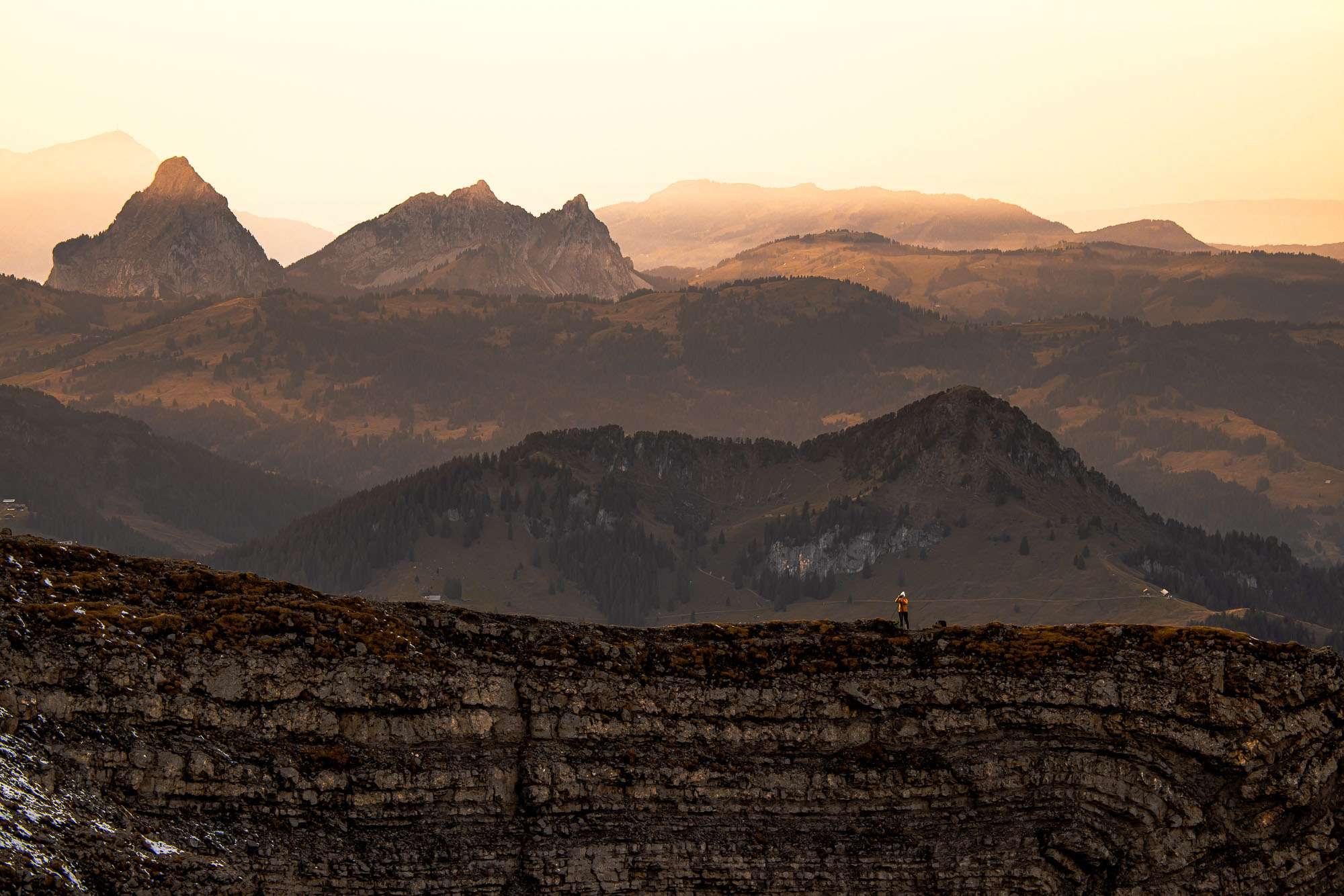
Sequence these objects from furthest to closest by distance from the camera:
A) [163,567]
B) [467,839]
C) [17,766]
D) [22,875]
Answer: [163,567], [467,839], [17,766], [22,875]

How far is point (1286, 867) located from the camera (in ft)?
241

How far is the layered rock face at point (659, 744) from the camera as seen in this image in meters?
68.6

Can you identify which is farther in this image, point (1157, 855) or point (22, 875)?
point (1157, 855)

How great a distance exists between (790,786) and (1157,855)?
1317cm

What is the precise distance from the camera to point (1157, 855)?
73.8 metres

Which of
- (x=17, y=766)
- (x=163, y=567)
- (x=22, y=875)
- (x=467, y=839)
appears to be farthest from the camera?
(x=163, y=567)

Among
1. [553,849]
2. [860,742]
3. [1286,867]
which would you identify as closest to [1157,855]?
[1286,867]

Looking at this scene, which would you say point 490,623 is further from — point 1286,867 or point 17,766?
point 1286,867

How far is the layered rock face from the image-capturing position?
68.6m

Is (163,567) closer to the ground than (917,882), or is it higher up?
higher up

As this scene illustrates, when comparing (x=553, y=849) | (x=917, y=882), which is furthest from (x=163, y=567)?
(x=917, y=882)

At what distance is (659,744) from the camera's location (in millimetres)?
75250

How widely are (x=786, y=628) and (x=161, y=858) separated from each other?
26201 millimetres

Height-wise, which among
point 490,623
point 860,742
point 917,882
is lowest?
point 917,882
